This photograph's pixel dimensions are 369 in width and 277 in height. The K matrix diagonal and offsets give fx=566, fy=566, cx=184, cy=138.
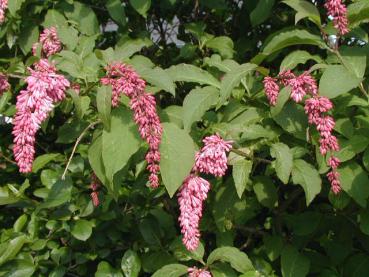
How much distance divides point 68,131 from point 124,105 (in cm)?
47

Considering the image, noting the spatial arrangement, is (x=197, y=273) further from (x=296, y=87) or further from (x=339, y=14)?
(x=339, y=14)

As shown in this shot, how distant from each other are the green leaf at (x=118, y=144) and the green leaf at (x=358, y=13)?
35.7 inches

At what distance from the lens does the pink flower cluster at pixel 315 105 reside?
5.55 ft

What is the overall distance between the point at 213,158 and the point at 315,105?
0.36 meters

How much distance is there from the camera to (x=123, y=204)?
2.70 meters

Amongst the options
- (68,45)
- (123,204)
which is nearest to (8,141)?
(123,204)

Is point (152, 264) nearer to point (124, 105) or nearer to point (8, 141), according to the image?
point (124, 105)

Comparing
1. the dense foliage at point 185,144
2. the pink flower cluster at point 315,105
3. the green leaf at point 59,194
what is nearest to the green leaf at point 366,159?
the dense foliage at point 185,144

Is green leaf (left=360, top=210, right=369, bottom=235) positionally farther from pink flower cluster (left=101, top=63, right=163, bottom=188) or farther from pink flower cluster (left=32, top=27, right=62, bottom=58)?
pink flower cluster (left=32, top=27, right=62, bottom=58)

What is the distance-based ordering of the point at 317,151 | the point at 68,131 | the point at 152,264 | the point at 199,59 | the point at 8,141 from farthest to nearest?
the point at 8,141
the point at 199,59
the point at 152,264
the point at 68,131
the point at 317,151

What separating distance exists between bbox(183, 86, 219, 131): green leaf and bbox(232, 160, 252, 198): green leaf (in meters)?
0.20

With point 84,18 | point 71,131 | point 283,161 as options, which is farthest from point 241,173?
point 84,18

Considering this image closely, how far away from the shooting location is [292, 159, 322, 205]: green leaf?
182cm

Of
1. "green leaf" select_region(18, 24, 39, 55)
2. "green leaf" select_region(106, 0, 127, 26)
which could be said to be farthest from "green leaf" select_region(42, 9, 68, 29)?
"green leaf" select_region(106, 0, 127, 26)
